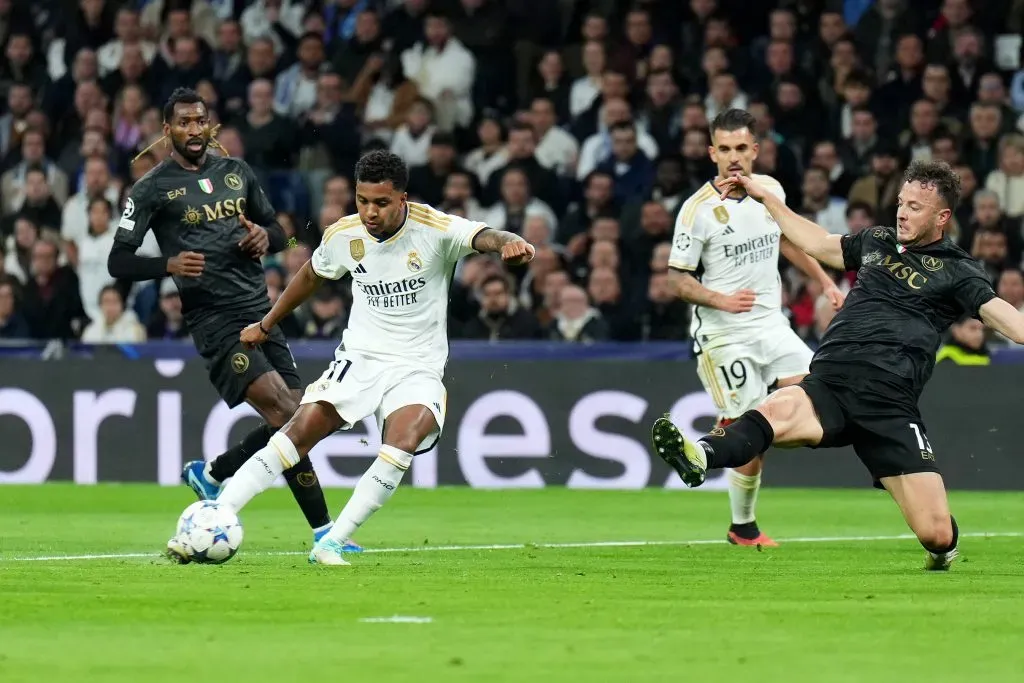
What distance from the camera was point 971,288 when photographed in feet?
29.6

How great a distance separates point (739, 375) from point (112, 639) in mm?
5776

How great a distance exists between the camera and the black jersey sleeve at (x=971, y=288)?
8.95 m

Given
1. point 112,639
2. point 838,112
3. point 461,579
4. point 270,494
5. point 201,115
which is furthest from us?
point 838,112

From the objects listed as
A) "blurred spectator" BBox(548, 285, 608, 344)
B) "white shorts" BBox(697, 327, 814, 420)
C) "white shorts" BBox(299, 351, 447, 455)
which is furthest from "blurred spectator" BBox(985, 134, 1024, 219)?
"white shorts" BBox(299, 351, 447, 455)

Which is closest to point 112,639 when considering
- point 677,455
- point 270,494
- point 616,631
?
point 616,631

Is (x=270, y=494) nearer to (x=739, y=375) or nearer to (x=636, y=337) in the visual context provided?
(x=636, y=337)

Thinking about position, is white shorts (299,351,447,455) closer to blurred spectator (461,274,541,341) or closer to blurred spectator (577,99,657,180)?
blurred spectator (461,274,541,341)

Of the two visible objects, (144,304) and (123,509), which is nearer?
(123,509)

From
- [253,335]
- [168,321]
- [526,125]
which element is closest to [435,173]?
[526,125]

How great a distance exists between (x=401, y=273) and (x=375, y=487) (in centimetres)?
113

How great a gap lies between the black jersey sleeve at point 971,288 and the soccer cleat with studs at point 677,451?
1511 millimetres

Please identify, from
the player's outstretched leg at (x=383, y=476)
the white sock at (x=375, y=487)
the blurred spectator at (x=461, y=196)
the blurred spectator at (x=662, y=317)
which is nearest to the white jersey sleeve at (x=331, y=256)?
the player's outstretched leg at (x=383, y=476)

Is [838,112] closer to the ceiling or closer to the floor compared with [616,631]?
closer to the ceiling

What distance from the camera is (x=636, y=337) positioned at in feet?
56.5
